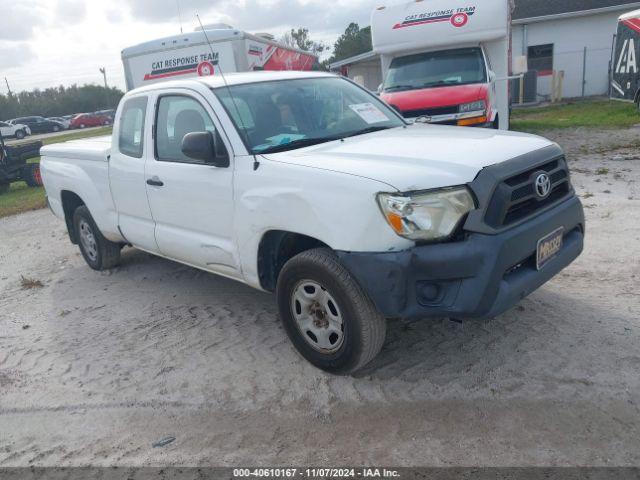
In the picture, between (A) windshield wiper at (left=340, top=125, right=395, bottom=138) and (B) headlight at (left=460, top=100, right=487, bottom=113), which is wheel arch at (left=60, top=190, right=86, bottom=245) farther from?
(B) headlight at (left=460, top=100, right=487, bottom=113)

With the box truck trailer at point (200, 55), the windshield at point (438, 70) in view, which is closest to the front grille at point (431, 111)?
the windshield at point (438, 70)

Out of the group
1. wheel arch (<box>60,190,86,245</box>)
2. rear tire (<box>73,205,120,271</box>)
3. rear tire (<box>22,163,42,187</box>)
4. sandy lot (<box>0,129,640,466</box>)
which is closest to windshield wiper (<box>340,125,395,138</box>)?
sandy lot (<box>0,129,640,466</box>)

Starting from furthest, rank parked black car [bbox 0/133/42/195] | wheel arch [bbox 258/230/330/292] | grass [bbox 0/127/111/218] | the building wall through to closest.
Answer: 1. the building wall
2. parked black car [bbox 0/133/42/195]
3. grass [bbox 0/127/111/218]
4. wheel arch [bbox 258/230/330/292]

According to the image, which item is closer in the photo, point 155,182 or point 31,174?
point 155,182

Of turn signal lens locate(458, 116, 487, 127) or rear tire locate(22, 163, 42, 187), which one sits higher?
turn signal lens locate(458, 116, 487, 127)

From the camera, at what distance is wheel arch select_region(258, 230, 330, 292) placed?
372 cm

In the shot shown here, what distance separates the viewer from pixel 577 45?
23.2m

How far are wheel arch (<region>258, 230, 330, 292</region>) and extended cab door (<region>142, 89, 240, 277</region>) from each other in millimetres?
262

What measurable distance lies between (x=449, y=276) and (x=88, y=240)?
4671mm

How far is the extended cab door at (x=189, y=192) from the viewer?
401cm

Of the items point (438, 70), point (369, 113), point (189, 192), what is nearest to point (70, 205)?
point (189, 192)

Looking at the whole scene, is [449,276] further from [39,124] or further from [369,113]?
[39,124]

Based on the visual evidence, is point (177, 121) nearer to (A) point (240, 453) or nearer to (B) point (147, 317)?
(B) point (147, 317)

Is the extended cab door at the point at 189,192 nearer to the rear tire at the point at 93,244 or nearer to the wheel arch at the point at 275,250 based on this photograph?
the wheel arch at the point at 275,250
